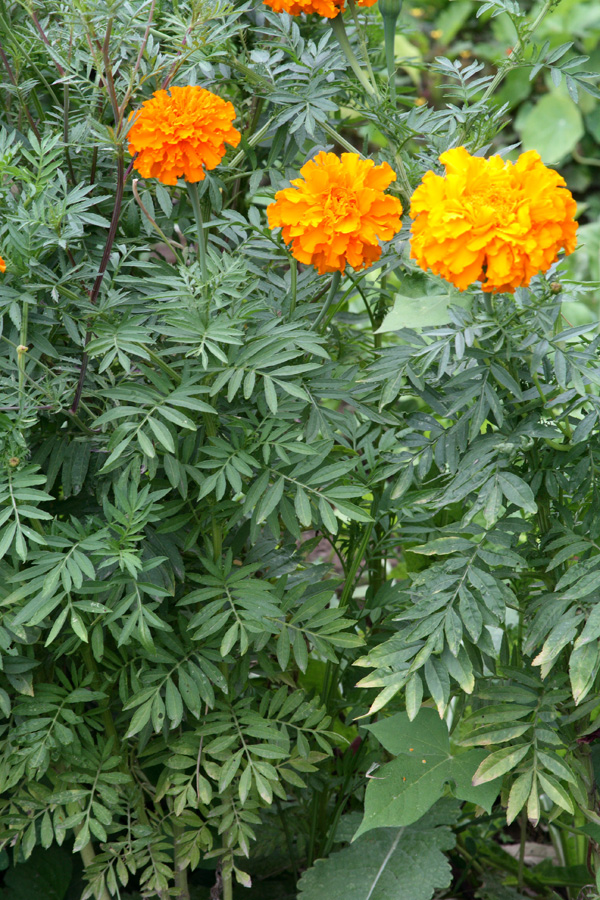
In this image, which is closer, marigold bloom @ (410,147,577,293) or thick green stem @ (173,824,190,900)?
marigold bloom @ (410,147,577,293)

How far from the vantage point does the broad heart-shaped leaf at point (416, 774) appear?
39.8 inches

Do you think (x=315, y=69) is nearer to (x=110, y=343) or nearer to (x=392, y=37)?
(x=392, y=37)

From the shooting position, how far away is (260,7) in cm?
129

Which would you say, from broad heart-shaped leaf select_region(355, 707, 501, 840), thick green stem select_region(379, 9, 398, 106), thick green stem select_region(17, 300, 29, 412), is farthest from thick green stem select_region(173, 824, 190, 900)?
thick green stem select_region(379, 9, 398, 106)

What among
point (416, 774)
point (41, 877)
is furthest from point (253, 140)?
point (41, 877)

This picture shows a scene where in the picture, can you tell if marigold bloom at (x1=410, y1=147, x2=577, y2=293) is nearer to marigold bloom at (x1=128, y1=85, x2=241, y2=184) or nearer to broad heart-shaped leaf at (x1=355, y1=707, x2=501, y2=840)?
marigold bloom at (x1=128, y1=85, x2=241, y2=184)

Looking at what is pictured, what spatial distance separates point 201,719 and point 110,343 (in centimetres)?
49

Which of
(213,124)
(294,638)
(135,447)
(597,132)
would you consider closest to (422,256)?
(213,124)

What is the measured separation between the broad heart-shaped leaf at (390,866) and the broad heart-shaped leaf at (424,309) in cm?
72

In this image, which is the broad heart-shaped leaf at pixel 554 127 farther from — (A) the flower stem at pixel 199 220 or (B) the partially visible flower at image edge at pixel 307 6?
(A) the flower stem at pixel 199 220

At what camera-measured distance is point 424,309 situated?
0.93 meters

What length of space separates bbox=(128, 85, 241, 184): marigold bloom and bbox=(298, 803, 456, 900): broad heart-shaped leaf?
93cm

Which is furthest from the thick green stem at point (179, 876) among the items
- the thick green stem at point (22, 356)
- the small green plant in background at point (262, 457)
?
the thick green stem at point (22, 356)

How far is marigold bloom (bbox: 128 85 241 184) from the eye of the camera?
2.91 ft
